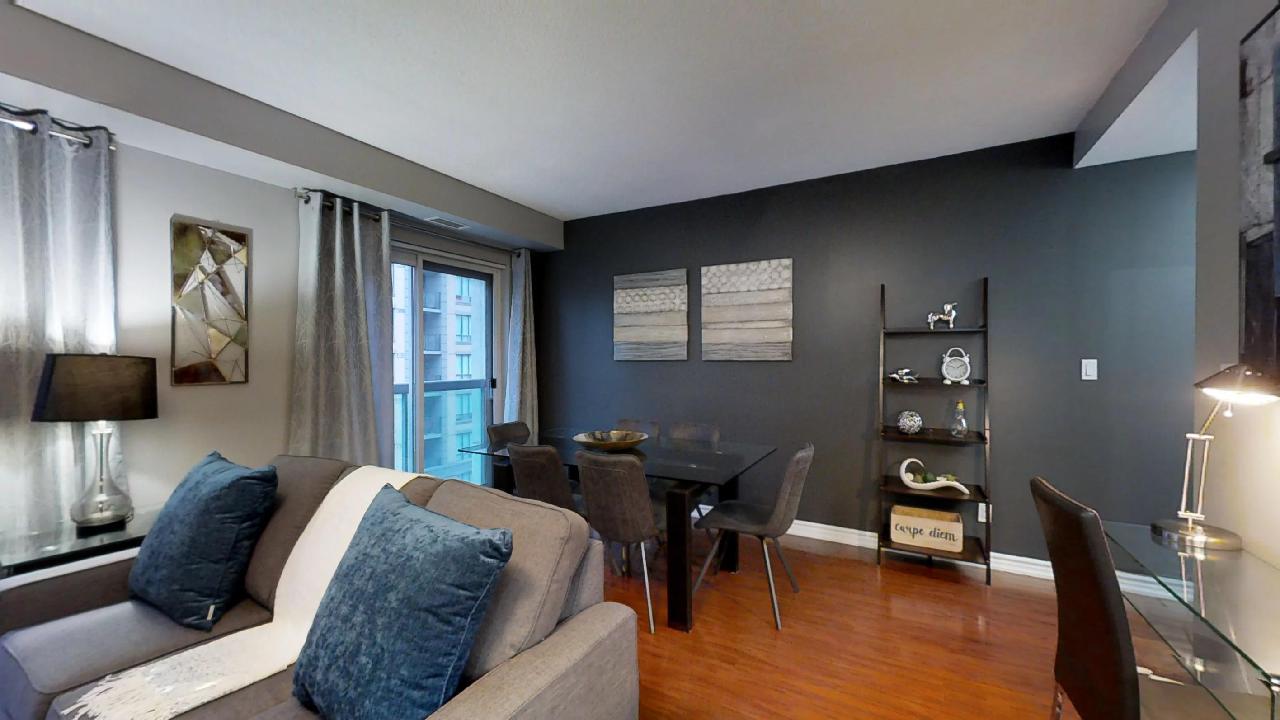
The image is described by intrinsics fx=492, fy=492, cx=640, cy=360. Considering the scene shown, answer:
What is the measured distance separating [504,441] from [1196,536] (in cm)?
311

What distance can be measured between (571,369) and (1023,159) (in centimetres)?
363

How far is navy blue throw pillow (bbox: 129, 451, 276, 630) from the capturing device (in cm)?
149

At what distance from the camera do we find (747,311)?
3795 mm

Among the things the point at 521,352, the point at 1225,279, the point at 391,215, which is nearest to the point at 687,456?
the point at 1225,279

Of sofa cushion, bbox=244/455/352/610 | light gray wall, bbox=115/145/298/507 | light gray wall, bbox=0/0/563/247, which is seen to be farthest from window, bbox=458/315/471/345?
sofa cushion, bbox=244/455/352/610

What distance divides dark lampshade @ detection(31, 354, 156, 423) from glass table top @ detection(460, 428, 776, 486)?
1.46 metres

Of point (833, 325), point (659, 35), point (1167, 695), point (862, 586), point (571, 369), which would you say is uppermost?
point (659, 35)

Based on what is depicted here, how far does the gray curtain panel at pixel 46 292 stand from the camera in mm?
1985

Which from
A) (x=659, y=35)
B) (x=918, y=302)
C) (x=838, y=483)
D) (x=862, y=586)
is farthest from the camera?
(x=838, y=483)

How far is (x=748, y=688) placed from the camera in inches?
76.5

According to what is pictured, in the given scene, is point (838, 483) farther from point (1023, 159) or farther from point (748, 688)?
point (1023, 159)

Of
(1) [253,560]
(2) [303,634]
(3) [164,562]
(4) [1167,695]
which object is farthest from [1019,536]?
(3) [164,562]

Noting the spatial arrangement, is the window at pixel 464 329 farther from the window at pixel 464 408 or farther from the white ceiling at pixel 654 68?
the white ceiling at pixel 654 68

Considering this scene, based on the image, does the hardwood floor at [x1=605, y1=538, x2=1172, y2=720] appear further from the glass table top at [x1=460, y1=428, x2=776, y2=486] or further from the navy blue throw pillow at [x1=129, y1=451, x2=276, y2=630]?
the navy blue throw pillow at [x1=129, y1=451, x2=276, y2=630]
